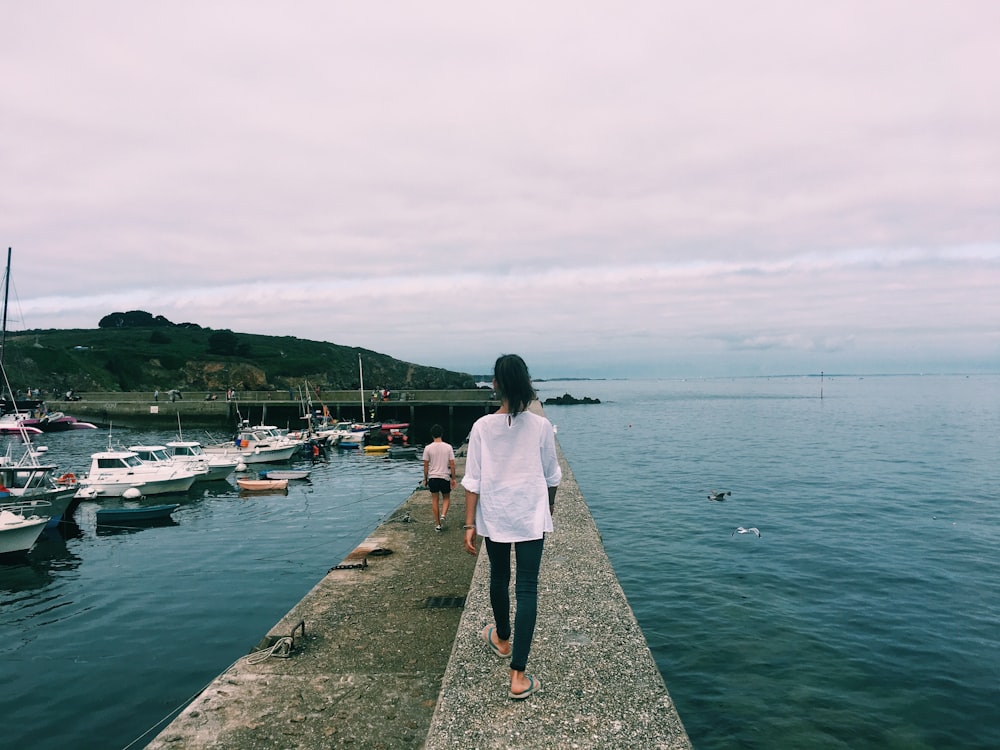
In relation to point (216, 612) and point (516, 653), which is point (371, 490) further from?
point (516, 653)

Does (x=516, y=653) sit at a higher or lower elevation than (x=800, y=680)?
higher

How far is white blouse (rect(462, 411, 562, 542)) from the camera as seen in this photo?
4.48 meters

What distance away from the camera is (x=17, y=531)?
18422 mm

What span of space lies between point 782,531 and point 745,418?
6802 centimetres

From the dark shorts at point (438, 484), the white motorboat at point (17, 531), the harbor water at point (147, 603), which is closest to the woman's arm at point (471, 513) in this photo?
the harbor water at point (147, 603)

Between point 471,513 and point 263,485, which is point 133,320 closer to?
point 263,485

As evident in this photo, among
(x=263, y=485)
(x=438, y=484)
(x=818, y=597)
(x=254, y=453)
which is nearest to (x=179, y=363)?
(x=254, y=453)

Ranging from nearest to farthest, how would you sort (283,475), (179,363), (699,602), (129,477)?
1. (699,602)
2. (129,477)
3. (283,475)
4. (179,363)

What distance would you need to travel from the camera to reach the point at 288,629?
8.18 metres

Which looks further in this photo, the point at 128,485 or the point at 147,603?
the point at 128,485

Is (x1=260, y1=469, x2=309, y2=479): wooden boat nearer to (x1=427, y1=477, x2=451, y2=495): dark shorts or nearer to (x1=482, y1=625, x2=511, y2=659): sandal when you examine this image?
(x1=427, y1=477, x2=451, y2=495): dark shorts

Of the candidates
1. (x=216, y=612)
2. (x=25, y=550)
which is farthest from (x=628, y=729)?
(x=25, y=550)

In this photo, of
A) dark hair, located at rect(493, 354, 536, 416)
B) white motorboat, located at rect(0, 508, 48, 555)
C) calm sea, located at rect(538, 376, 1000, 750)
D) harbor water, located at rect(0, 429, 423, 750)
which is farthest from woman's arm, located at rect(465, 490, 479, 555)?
white motorboat, located at rect(0, 508, 48, 555)

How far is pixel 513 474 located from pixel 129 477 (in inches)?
1178
